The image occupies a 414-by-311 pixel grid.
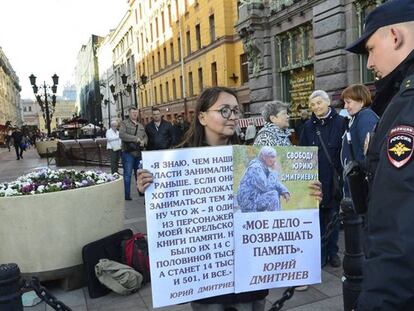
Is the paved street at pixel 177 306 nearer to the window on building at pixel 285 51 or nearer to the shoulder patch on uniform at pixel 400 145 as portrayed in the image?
the shoulder patch on uniform at pixel 400 145

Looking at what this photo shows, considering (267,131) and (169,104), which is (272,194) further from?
(169,104)

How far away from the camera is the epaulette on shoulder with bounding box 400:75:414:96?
1.40 meters

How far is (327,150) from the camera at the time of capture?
201 inches

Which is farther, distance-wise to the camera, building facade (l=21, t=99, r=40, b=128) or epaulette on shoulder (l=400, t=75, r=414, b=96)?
building facade (l=21, t=99, r=40, b=128)

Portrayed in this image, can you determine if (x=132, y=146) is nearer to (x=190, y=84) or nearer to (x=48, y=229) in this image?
(x=48, y=229)

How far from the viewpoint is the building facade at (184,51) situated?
29609 mm

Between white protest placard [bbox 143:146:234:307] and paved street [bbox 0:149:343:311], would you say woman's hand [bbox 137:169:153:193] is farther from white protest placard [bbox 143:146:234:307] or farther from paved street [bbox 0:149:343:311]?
paved street [bbox 0:149:343:311]

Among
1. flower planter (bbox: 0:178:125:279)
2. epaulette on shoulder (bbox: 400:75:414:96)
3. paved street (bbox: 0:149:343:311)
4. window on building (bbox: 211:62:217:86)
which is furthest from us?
window on building (bbox: 211:62:217:86)

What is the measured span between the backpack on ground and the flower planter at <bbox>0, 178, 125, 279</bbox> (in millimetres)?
425

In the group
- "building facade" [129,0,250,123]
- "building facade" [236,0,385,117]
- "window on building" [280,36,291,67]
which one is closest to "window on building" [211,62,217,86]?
"building facade" [129,0,250,123]

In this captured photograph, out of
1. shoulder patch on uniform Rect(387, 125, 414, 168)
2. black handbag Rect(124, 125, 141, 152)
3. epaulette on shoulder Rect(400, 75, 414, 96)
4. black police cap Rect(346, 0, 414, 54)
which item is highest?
black police cap Rect(346, 0, 414, 54)

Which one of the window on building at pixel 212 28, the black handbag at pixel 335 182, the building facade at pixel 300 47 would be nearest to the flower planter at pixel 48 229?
the black handbag at pixel 335 182

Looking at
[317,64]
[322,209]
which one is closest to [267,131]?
[322,209]

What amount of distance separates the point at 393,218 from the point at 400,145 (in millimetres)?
229
